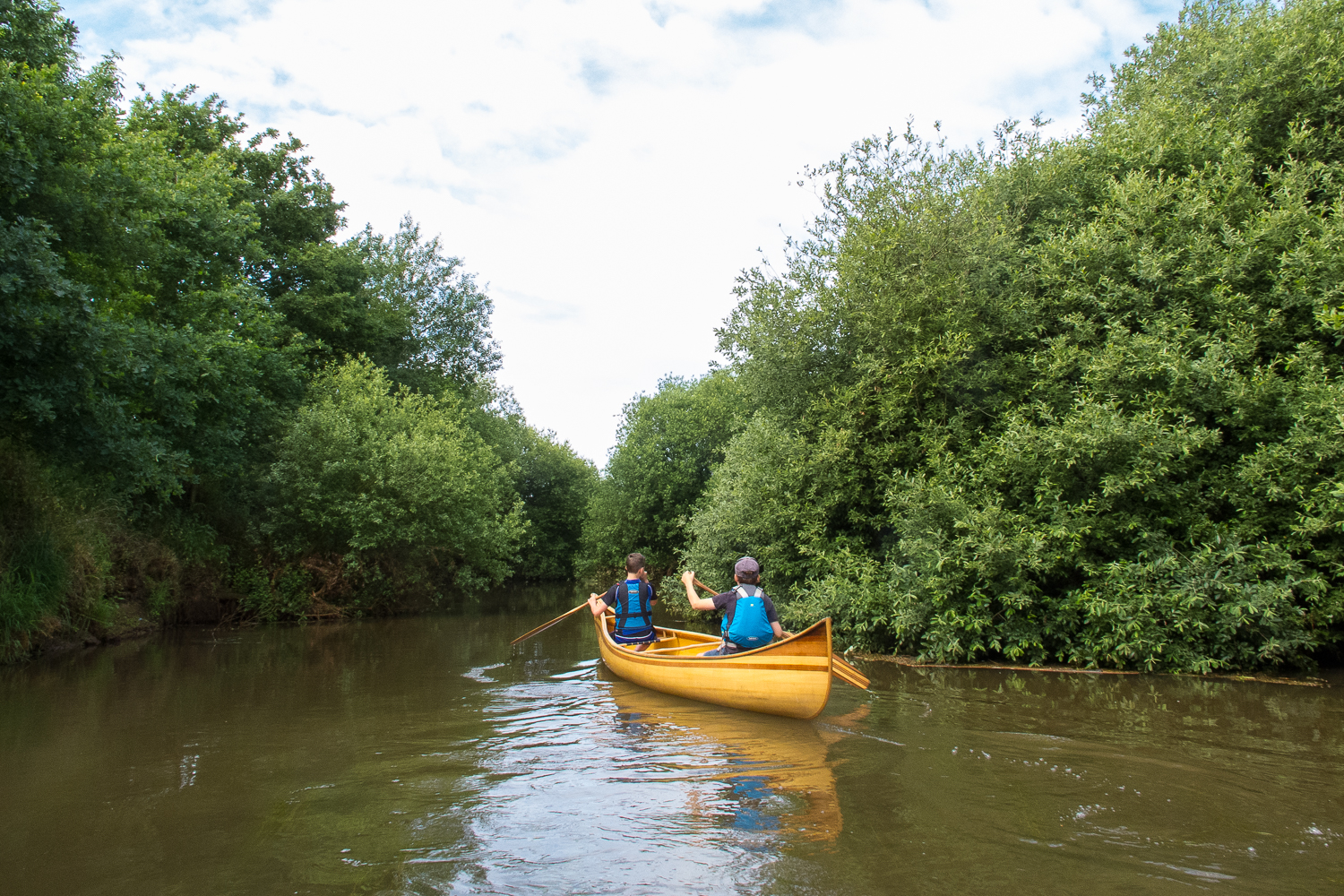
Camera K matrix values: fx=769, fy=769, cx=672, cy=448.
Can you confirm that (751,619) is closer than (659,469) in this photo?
Yes

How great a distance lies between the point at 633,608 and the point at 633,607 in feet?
0.05

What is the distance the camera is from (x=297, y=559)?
2156cm

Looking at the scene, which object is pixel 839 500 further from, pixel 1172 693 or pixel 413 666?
pixel 413 666

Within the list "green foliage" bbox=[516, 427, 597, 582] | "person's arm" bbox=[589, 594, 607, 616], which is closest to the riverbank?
"person's arm" bbox=[589, 594, 607, 616]

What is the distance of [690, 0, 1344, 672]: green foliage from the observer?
10.2 metres

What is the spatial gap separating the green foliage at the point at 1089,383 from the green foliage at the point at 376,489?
10002mm

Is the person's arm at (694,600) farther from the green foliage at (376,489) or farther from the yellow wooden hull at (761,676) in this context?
the green foliage at (376,489)

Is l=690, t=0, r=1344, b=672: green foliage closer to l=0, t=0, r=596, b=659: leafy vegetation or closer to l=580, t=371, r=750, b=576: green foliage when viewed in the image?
l=0, t=0, r=596, b=659: leafy vegetation

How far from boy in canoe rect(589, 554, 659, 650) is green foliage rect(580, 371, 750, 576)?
22990 mm

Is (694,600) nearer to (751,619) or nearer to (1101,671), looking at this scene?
(751,619)

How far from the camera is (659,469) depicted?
3566 cm

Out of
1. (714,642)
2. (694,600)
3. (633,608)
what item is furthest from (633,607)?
(694,600)

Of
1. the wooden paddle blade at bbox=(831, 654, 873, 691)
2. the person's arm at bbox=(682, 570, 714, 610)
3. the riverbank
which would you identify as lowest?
the riverbank

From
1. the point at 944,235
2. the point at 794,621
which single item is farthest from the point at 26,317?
the point at 944,235
